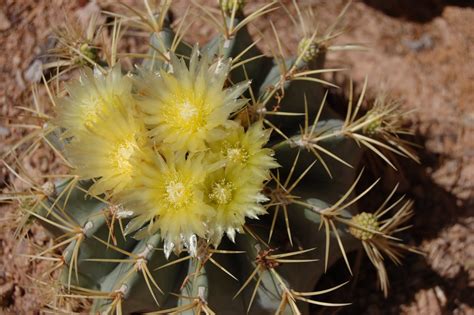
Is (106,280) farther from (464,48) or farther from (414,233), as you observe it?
(464,48)

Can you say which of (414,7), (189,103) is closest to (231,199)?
(189,103)

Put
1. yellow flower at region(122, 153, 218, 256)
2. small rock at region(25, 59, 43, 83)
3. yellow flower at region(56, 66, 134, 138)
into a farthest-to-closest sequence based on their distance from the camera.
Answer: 1. small rock at region(25, 59, 43, 83)
2. yellow flower at region(56, 66, 134, 138)
3. yellow flower at region(122, 153, 218, 256)

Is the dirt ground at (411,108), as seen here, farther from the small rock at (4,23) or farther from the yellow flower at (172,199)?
the yellow flower at (172,199)

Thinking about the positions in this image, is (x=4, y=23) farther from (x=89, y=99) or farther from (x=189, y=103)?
(x=189, y=103)

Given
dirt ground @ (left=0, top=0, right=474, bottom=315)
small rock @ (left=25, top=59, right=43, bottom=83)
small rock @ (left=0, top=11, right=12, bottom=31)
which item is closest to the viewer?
dirt ground @ (left=0, top=0, right=474, bottom=315)

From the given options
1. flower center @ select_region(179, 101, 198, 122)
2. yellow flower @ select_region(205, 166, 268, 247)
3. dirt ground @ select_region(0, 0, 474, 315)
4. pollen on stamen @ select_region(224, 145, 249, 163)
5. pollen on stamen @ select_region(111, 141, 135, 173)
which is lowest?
dirt ground @ select_region(0, 0, 474, 315)

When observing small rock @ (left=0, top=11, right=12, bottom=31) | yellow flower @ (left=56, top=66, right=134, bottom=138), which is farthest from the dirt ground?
yellow flower @ (left=56, top=66, right=134, bottom=138)

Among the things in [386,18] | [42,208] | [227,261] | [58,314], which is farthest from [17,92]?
[386,18]

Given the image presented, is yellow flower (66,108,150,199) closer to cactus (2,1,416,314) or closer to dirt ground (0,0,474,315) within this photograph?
cactus (2,1,416,314)
